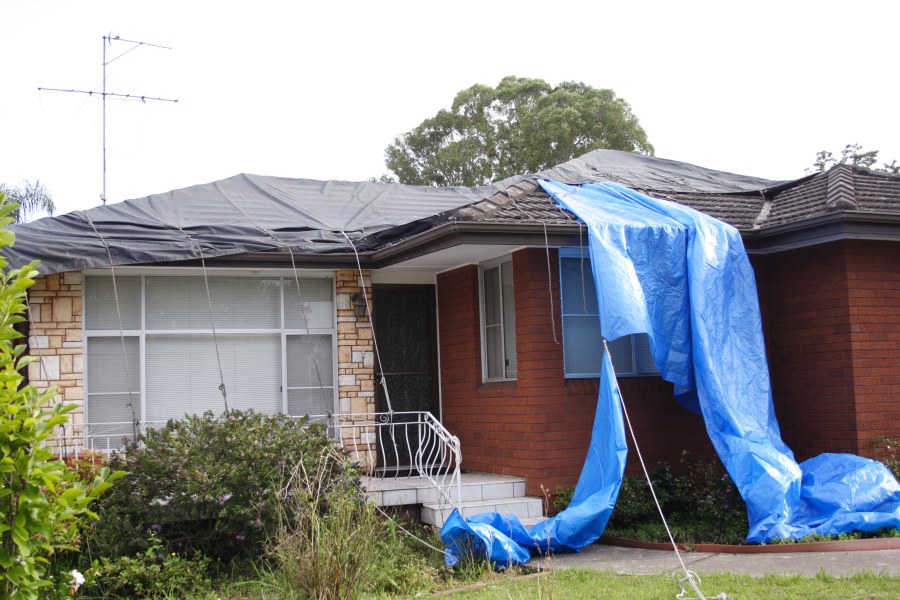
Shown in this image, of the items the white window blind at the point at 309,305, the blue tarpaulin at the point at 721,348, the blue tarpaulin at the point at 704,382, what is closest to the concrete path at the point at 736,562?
the blue tarpaulin at the point at 704,382

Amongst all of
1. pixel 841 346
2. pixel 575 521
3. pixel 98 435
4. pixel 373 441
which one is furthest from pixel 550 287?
pixel 98 435

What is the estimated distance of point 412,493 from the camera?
31.0 ft

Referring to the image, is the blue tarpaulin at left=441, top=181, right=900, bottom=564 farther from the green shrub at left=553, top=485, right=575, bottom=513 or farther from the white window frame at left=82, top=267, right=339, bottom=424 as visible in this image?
the white window frame at left=82, top=267, right=339, bottom=424

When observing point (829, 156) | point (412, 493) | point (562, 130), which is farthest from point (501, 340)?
point (562, 130)

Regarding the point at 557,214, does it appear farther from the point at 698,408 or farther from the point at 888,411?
the point at 888,411

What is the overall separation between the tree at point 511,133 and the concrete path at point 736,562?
73.0 feet

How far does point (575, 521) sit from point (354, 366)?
359 cm

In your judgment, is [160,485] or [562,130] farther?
[562,130]

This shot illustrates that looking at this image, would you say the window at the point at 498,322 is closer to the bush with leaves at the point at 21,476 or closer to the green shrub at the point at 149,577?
the green shrub at the point at 149,577

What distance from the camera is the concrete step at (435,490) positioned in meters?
9.35

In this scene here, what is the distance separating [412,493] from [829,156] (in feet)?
63.7

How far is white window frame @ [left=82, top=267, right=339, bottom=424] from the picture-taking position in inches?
395

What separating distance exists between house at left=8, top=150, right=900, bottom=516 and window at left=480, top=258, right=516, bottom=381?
26 millimetres

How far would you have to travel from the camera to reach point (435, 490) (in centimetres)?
948
